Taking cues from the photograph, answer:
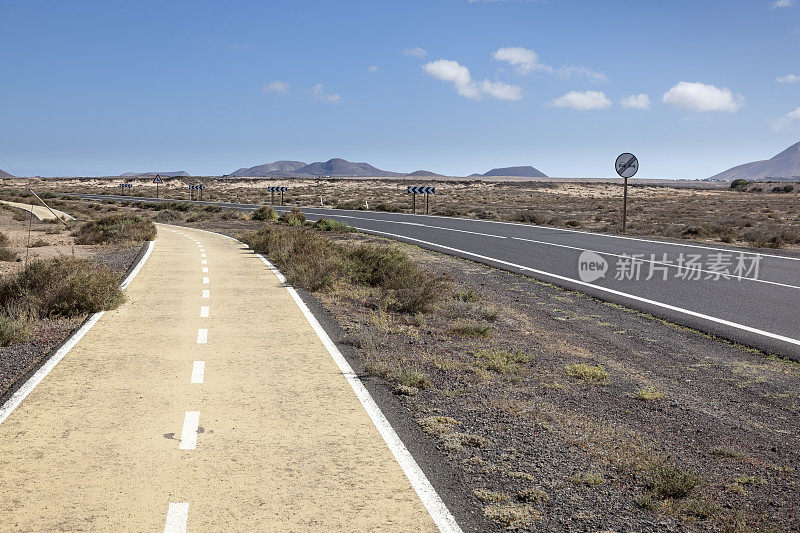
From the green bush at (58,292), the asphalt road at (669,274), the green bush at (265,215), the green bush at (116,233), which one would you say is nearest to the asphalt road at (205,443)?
the green bush at (58,292)

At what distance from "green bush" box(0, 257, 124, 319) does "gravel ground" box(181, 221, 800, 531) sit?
4.04 meters

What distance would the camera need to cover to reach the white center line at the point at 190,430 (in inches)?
198

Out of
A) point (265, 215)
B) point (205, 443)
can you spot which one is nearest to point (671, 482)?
point (205, 443)

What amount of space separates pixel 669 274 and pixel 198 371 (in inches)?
432

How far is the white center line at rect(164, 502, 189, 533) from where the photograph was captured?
12.3 ft

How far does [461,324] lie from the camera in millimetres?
9273

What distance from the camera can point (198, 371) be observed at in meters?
7.06

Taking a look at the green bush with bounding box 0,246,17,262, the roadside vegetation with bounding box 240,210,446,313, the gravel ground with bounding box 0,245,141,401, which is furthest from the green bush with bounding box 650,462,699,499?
the green bush with bounding box 0,246,17,262

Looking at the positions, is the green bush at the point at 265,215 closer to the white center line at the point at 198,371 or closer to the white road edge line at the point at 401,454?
the white road edge line at the point at 401,454

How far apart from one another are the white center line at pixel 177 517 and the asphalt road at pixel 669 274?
7.28 meters

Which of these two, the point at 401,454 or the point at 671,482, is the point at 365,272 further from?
the point at 671,482

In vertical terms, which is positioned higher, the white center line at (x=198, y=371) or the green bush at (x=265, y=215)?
the green bush at (x=265, y=215)

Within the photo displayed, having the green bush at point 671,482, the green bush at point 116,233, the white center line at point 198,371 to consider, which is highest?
the green bush at point 116,233

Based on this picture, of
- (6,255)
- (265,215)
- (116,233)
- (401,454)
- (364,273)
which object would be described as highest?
(265,215)
